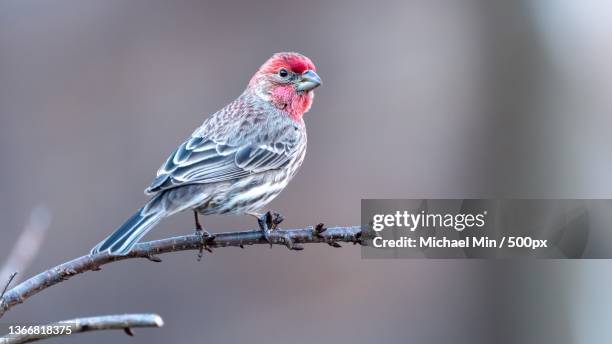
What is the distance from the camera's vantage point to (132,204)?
752 centimetres

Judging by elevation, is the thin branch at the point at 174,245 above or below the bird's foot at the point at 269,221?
below

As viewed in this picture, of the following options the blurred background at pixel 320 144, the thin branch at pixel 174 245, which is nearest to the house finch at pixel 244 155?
the thin branch at pixel 174 245

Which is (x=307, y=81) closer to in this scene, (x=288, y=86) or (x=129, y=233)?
(x=288, y=86)

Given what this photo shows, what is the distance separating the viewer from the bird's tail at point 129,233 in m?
3.66

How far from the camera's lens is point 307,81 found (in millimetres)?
5582

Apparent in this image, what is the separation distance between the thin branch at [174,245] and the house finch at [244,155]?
166mm

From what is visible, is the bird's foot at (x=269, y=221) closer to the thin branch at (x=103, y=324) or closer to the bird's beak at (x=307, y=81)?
the thin branch at (x=103, y=324)

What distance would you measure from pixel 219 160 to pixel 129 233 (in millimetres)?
1300

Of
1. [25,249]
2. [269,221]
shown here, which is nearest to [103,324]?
[25,249]

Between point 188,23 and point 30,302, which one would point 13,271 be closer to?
point 30,302

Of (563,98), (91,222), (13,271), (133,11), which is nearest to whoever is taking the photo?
(13,271)

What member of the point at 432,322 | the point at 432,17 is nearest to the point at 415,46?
the point at 432,17

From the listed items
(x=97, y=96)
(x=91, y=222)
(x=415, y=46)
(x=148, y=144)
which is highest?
(x=415, y=46)

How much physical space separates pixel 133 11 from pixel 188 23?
57 cm
